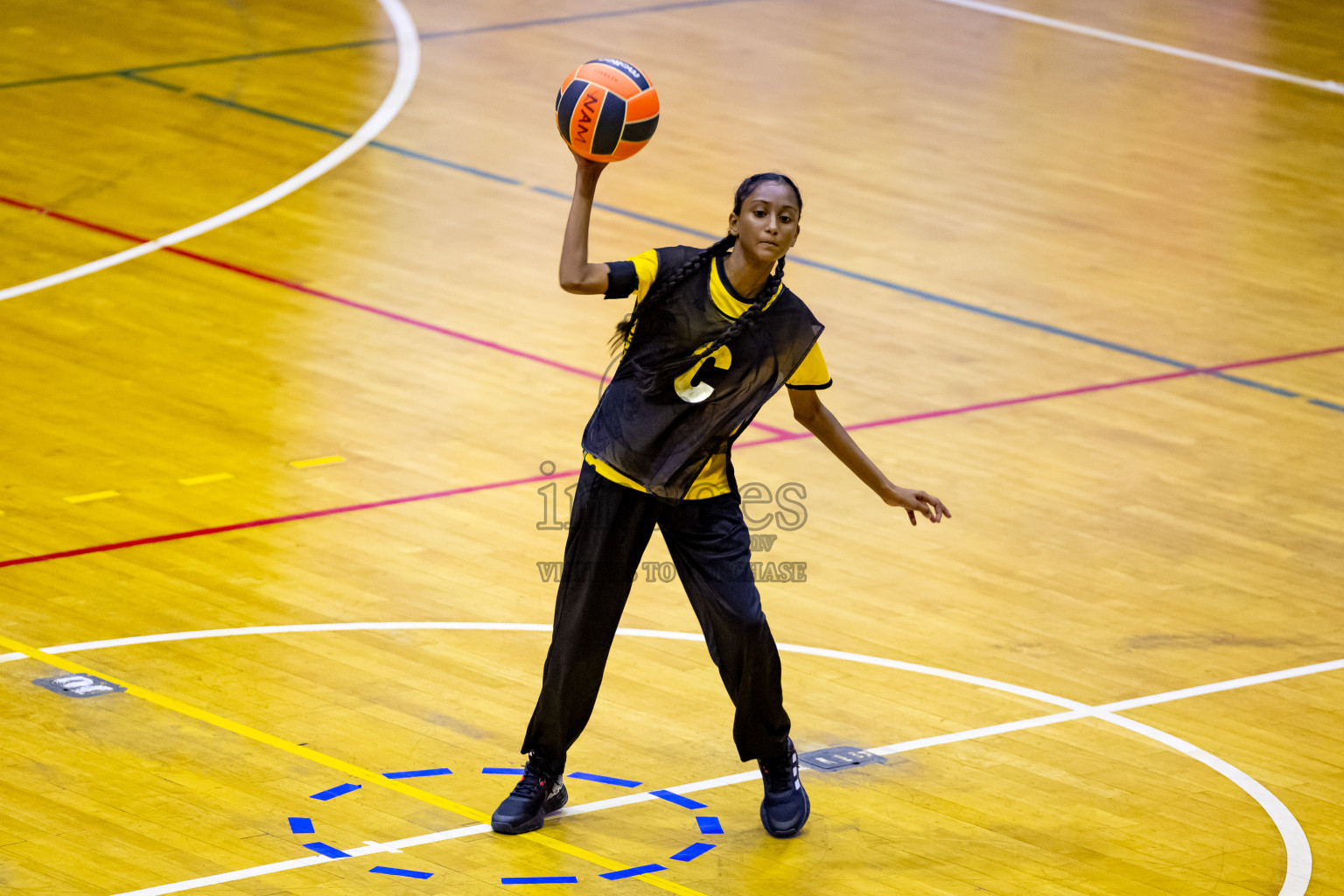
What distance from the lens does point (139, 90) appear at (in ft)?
46.4

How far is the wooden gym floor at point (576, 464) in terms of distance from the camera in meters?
6.09

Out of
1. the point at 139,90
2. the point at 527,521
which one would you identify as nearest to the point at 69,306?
the point at 527,521

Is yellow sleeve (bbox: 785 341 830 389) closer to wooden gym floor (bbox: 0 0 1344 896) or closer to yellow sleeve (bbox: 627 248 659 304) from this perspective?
yellow sleeve (bbox: 627 248 659 304)

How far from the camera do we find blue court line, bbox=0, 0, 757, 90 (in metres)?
14.3

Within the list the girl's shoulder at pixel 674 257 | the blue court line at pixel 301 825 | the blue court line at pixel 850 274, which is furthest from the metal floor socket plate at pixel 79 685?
the blue court line at pixel 850 274

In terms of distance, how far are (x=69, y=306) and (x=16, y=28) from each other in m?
5.88

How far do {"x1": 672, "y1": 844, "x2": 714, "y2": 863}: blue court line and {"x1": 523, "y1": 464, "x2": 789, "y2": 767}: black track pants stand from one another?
0.88ft

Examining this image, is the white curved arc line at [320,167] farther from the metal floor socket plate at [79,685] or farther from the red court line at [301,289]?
the metal floor socket plate at [79,685]

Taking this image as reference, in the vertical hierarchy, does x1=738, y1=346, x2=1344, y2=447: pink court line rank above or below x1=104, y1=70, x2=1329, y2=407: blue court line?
below

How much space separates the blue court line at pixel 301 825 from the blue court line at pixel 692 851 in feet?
3.32

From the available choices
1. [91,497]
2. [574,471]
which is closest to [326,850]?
[91,497]

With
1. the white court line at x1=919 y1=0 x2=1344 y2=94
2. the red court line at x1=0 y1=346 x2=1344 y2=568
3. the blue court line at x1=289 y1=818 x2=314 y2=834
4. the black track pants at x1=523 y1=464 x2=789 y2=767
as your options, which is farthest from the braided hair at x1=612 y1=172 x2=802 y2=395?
the white court line at x1=919 y1=0 x2=1344 y2=94

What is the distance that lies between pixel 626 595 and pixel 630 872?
755 mm

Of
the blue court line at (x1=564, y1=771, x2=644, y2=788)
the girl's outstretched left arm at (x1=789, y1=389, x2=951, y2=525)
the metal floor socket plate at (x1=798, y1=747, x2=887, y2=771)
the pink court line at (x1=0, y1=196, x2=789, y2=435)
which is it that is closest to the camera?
the girl's outstretched left arm at (x1=789, y1=389, x2=951, y2=525)
